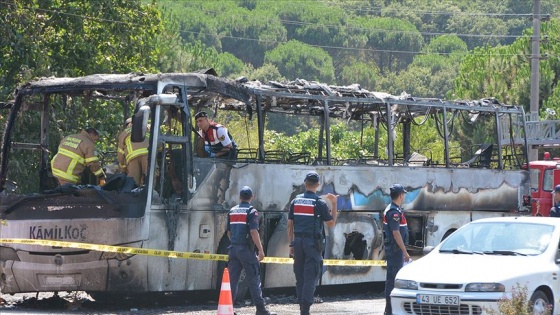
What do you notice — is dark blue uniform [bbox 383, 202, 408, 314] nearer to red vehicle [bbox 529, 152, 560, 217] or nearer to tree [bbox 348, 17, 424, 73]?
red vehicle [bbox 529, 152, 560, 217]

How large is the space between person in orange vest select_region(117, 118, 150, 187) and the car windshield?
407 centimetres

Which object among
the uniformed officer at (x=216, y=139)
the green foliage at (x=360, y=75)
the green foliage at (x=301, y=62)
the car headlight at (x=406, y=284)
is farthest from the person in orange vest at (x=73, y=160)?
the green foliage at (x=360, y=75)

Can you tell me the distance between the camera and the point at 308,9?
129000 millimetres

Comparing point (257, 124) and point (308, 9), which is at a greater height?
point (308, 9)

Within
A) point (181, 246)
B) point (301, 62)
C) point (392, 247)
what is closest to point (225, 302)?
point (392, 247)

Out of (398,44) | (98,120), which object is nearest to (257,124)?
(98,120)

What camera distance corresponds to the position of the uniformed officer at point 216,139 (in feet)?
53.8

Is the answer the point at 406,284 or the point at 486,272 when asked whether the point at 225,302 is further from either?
the point at 486,272

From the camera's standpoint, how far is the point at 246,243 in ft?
45.7

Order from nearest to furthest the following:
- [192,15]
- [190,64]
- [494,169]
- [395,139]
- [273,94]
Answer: [273,94], [395,139], [494,169], [190,64], [192,15]

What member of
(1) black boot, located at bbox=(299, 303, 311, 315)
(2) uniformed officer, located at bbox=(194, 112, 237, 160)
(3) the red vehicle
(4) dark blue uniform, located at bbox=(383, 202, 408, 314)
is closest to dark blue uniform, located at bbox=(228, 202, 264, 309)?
(1) black boot, located at bbox=(299, 303, 311, 315)

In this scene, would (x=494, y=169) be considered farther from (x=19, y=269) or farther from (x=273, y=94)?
(x=19, y=269)

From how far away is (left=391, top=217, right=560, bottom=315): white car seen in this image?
12469 millimetres

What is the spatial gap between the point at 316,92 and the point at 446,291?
6.26 metres
